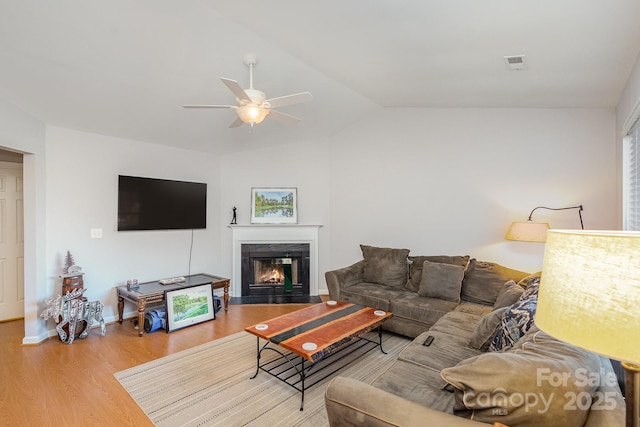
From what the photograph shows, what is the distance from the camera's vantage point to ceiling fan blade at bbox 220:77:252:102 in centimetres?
214

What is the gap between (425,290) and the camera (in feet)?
12.0

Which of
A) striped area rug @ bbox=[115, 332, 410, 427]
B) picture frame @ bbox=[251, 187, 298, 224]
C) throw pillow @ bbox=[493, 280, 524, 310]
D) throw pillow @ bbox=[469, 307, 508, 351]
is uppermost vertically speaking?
picture frame @ bbox=[251, 187, 298, 224]

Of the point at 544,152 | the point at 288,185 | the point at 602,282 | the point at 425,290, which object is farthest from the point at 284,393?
the point at 544,152

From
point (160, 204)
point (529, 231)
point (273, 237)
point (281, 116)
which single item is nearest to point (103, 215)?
point (160, 204)

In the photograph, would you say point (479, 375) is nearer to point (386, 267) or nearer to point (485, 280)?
point (485, 280)

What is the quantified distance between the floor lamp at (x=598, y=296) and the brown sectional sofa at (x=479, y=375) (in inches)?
12.6

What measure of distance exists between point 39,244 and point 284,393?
3.11 meters

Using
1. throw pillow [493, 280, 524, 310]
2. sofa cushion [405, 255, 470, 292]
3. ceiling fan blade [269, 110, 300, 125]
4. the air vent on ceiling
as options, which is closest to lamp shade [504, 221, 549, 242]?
sofa cushion [405, 255, 470, 292]

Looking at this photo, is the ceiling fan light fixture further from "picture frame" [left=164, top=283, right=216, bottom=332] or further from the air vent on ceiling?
"picture frame" [left=164, top=283, right=216, bottom=332]

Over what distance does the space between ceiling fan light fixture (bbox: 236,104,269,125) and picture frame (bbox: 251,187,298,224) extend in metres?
2.69

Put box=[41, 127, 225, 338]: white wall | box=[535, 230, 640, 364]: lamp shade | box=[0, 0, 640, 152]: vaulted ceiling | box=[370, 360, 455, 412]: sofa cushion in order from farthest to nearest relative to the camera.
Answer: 1. box=[41, 127, 225, 338]: white wall
2. box=[0, 0, 640, 152]: vaulted ceiling
3. box=[370, 360, 455, 412]: sofa cushion
4. box=[535, 230, 640, 364]: lamp shade

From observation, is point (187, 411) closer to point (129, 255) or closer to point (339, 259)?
point (129, 255)

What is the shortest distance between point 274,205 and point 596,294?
475 cm

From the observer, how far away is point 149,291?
12.3 ft
